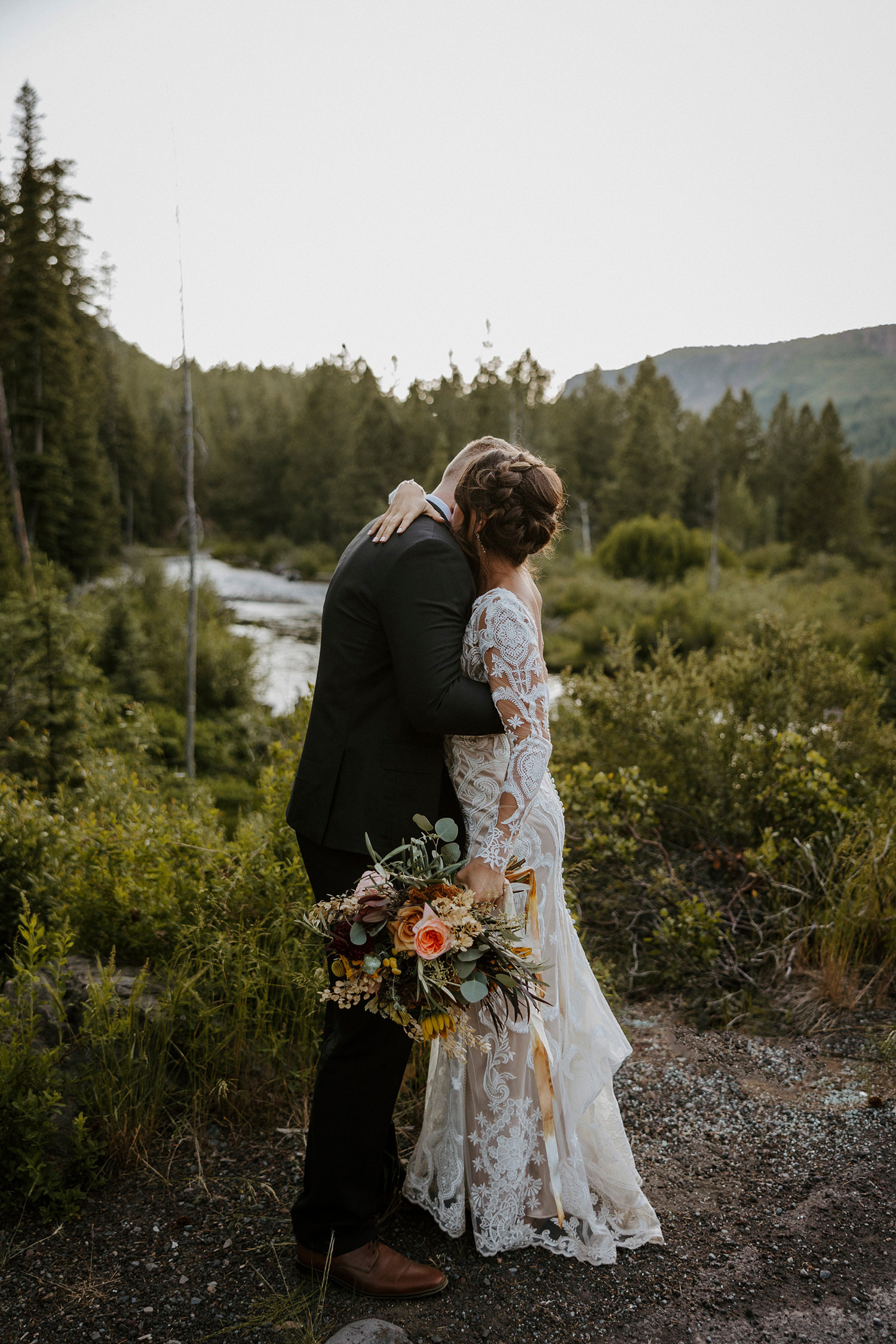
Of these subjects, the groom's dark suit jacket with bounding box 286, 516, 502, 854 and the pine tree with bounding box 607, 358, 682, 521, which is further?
the pine tree with bounding box 607, 358, 682, 521

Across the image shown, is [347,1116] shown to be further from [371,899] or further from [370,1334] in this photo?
[371,899]

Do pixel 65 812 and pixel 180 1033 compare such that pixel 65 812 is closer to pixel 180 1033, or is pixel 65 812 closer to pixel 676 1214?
pixel 180 1033

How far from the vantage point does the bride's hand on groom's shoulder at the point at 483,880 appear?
2.15m

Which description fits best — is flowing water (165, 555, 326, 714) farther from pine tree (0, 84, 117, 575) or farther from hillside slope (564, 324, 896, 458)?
hillside slope (564, 324, 896, 458)

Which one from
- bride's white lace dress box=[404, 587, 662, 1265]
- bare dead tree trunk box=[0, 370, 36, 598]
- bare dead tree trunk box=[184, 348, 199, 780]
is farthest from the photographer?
bare dead tree trunk box=[0, 370, 36, 598]

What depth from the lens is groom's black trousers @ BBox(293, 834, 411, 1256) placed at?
7.36ft

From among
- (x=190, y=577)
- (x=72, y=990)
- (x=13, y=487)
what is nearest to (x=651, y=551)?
(x=13, y=487)

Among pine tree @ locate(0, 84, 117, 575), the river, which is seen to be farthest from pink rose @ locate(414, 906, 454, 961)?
pine tree @ locate(0, 84, 117, 575)

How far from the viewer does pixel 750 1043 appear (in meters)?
3.60

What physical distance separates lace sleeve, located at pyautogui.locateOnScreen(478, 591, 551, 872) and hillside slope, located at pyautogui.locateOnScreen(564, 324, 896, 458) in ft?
14.9

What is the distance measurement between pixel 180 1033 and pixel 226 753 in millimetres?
12863

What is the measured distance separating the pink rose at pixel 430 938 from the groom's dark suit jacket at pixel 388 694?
36 cm

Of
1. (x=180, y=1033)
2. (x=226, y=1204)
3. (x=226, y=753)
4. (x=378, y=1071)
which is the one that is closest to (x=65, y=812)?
(x=180, y=1033)

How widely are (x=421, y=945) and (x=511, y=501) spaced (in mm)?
1105
